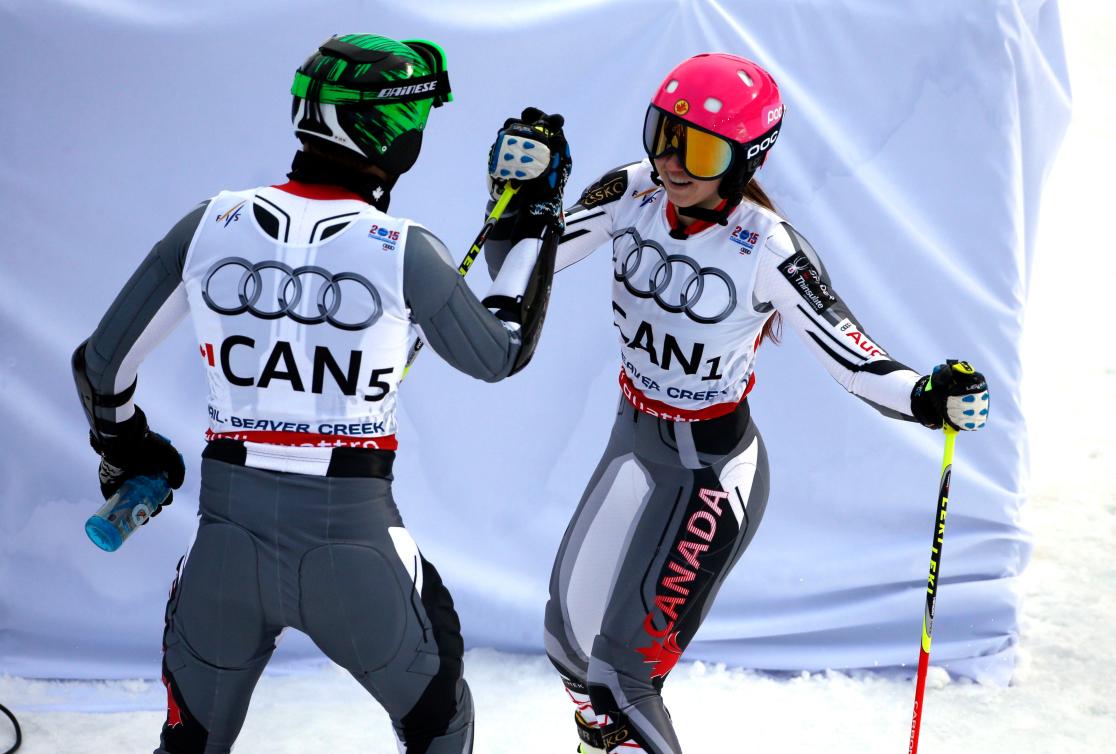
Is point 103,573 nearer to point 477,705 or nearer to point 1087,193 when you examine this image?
point 477,705

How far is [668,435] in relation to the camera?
122 inches

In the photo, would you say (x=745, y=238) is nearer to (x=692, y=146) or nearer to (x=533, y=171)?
(x=692, y=146)

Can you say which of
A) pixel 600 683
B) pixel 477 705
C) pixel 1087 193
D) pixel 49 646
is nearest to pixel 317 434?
pixel 600 683

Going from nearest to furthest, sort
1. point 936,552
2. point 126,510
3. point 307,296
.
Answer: point 307,296
point 126,510
point 936,552

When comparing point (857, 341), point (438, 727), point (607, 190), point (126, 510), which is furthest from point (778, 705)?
point (126, 510)

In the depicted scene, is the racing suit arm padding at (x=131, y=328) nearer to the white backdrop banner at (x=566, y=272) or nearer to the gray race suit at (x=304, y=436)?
the gray race suit at (x=304, y=436)

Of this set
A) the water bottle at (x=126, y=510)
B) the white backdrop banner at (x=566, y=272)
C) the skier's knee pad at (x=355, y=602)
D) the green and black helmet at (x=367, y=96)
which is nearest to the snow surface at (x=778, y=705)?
the white backdrop banner at (x=566, y=272)

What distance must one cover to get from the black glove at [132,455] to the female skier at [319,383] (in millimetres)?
256

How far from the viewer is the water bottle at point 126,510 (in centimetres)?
259

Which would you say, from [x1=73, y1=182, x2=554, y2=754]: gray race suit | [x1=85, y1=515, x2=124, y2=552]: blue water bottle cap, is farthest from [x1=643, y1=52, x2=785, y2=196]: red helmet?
[x1=85, y1=515, x2=124, y2=552]: blue water bottle cap

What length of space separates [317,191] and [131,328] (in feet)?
1.53

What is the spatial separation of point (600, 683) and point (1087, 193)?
381 inches

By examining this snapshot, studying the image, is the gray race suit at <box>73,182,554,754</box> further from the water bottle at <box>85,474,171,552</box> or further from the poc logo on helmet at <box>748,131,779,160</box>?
the poc logo on helmet at <box>748,131,779,160</box>

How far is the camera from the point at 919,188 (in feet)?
14.5
